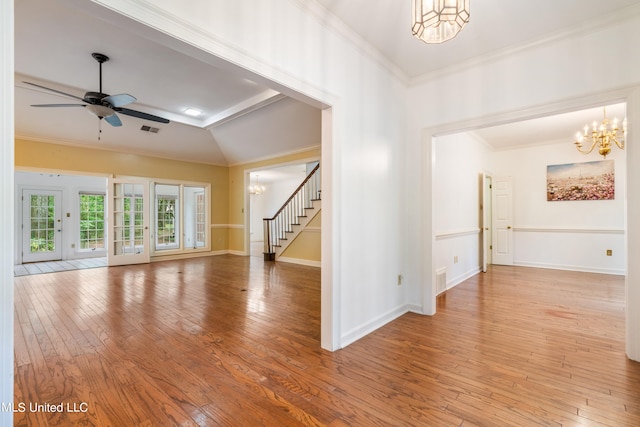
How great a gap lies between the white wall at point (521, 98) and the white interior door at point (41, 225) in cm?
984

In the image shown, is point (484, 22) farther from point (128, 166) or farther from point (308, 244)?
point (128, 166)

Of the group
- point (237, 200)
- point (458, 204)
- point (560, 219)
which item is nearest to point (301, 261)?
point (237, 200)

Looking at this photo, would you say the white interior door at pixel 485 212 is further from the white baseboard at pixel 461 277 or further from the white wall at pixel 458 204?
the white baseboard at pixel 461 277

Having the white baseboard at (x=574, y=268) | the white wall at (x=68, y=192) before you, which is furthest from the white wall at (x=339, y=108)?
the white wall at (x=68, y=192)

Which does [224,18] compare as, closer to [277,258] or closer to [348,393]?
[348,393]

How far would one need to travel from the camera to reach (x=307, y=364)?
7.62 ft

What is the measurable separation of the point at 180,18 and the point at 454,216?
16.0 feet

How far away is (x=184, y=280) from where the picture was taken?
5.35 m

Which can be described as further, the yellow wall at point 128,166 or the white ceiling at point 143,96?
the yellow wall at point 128,166

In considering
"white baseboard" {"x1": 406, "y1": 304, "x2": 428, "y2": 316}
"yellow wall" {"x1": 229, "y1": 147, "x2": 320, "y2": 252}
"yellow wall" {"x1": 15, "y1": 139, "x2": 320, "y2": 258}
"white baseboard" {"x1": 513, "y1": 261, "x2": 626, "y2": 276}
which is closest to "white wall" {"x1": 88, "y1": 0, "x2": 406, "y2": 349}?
"white baseboard" {"x1": 406, "y1": 304, "x2": 428, "y2": 316}

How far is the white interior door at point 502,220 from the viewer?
700 centimetres

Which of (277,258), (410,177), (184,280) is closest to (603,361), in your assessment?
(410,177)

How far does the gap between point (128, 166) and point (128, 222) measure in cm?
146
